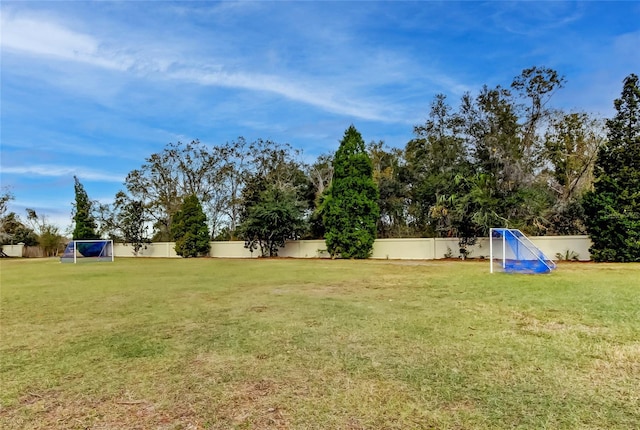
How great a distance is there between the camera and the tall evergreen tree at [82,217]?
3037 centimetres

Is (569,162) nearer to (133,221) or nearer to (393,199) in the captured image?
(393,199)

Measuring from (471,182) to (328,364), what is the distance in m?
16.1

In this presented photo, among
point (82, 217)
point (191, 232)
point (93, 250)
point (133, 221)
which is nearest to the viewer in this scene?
point (93, 250)

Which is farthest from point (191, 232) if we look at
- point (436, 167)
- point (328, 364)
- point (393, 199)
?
point (328, 364)

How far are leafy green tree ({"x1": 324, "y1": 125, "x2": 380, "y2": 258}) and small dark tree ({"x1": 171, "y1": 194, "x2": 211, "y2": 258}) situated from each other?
10505mm

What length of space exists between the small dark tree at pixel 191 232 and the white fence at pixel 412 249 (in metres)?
1.07

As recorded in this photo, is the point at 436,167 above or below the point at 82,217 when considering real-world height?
above

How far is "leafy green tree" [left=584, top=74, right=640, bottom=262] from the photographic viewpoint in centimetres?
1430

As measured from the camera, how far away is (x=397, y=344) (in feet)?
12.9

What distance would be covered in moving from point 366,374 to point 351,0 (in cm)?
982

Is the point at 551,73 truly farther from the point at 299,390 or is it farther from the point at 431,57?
the point at 299,390

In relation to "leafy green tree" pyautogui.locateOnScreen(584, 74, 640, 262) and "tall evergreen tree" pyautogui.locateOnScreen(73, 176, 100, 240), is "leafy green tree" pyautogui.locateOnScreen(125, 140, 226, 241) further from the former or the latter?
"leafy green tree" pyautogui.locateOnScreen(584, 74, 640, 262)

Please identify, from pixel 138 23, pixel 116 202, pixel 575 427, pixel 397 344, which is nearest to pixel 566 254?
pixel 397 344

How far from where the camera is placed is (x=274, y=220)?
22.3 meters
